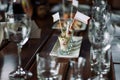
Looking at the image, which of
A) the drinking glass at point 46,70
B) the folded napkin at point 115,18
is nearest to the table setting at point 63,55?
the drinking glass at point 46,70

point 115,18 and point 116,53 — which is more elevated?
point 115,18

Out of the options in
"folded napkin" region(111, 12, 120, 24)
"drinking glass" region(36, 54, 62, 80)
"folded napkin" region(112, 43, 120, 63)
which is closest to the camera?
"drinking glass" region(36, 54, 62, 80)

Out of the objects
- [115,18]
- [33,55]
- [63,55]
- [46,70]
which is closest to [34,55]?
[33,55]

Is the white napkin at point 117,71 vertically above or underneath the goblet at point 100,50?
underneath

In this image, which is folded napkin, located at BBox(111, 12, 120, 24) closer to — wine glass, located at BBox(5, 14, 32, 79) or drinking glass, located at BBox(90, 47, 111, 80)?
drinking glass, located at BBox(90, 47, 111, 80)

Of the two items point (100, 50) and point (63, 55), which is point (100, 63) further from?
point (63, 55)

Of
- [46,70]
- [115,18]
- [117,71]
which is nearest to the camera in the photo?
[46,70]

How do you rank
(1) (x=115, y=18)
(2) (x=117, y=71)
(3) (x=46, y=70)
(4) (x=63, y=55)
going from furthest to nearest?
1. (1) (x=115, y=18)
2. (4) (x=63, y=55)
3. (2) (x=117, y=71)
4. (3) (x=46, y=70)

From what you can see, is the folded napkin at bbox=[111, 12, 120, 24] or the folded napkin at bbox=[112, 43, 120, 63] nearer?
the folded napkin at bbox=[112, 43, 120, 63]

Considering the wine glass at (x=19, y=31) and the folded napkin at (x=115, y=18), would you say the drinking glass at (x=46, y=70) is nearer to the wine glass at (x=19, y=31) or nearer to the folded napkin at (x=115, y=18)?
the wine glass at (x=19, y=31)

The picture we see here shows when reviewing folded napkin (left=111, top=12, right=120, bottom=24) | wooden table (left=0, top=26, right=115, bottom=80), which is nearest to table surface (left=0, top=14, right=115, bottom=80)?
wooden table (left=0, top=26, right=115, bottom=80)

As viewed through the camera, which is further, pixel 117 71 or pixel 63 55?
pixel 63 55

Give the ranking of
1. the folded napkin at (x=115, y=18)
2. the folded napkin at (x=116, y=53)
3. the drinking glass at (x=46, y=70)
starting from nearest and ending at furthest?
1. the drinking glass at (x=46, y=70)
2. the folded napkin at (x=116, y=53)
3. the folded napkin at (x=115, y=18)

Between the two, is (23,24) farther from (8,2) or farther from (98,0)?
(98,0)
